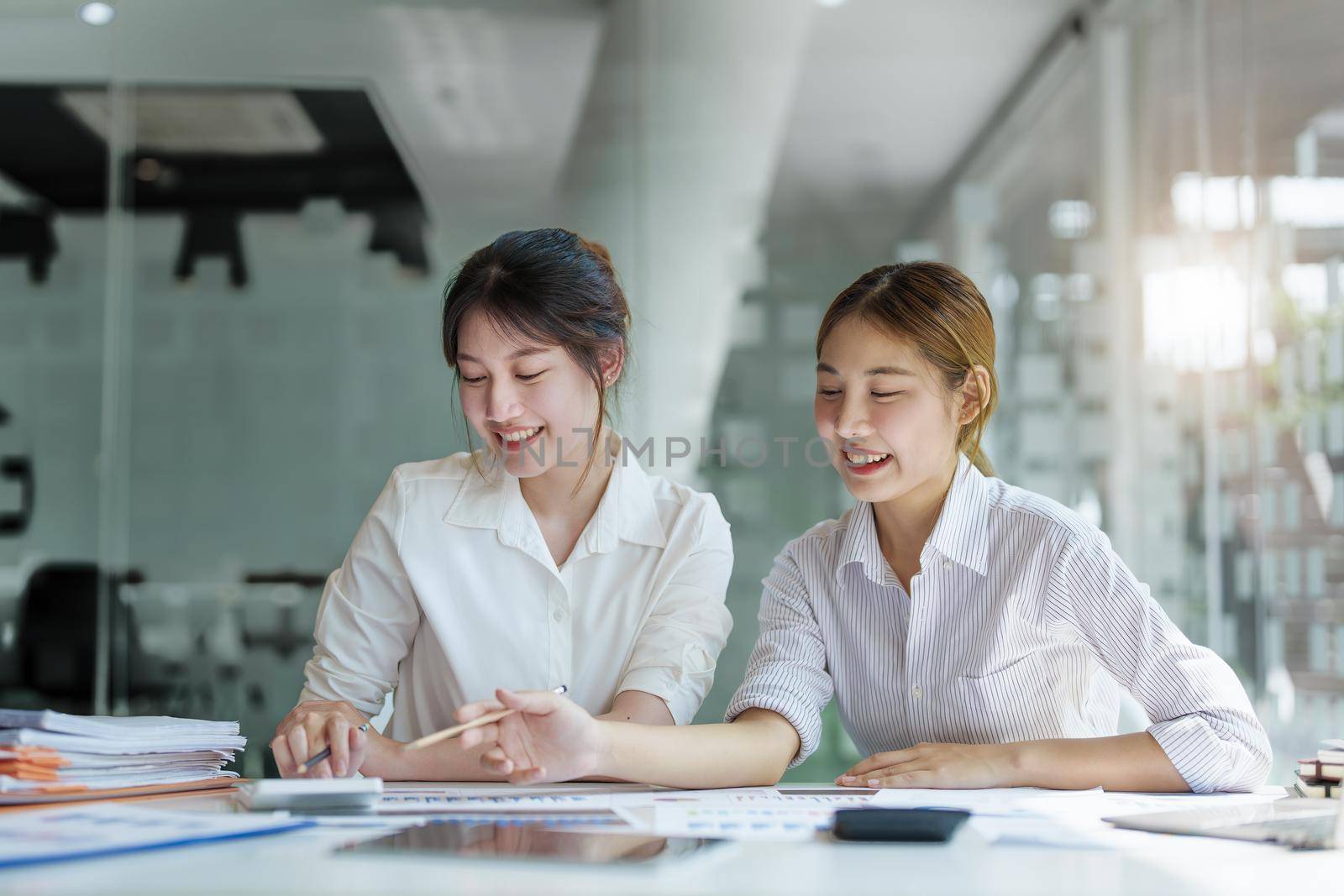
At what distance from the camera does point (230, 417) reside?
12.6 ft

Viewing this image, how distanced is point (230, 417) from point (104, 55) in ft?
4.26

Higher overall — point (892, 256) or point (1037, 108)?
point (1037, 108)

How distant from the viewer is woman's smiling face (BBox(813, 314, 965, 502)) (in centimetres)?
160

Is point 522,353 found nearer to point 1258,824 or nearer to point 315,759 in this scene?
point 315,759

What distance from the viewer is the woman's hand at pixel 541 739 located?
1.25 meters

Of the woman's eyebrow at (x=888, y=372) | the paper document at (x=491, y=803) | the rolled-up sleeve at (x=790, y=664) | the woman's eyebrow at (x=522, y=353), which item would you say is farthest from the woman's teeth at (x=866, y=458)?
the paper document at (x=491, y=803)

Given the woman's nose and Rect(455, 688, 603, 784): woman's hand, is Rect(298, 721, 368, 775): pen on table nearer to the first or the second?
Rect(455, 688, 603, 784): woman's hand

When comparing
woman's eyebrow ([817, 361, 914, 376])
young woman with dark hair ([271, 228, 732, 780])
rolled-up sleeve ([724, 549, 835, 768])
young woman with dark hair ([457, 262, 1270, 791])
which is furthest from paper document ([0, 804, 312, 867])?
woman's eyebrow ([817, 361, 914, 376])

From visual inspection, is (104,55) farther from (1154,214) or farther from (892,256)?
(1154,214)

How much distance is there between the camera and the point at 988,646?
1.59 meters

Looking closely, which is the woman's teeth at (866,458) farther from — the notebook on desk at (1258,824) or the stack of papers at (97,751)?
the stack of papers at (97,751)

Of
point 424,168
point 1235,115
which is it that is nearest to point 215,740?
point 424,168

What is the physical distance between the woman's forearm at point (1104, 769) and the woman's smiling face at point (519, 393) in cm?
78

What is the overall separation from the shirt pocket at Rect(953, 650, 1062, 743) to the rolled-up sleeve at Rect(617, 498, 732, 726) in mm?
358
